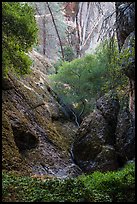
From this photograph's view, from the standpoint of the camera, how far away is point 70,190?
7.12 metres

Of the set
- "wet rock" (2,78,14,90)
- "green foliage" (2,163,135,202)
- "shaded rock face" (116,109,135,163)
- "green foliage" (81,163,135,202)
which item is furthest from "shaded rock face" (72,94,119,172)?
"green foliage" (2,163,135,202)

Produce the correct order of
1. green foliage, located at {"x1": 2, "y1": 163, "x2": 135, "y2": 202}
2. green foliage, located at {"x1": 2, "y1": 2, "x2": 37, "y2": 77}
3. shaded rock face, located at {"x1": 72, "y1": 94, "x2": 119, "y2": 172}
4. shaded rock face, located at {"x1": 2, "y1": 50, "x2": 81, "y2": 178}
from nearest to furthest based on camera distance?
green foliage, located at {"x1": 2, "y1": 163, "x2": 135, "y2": 202}
green foliage, located at {"x1": 2, "y1": 2, "x2": 37, "y2": 77}
shaded rock face, located at {"x1": 2, "y1": 50, "x2": 81, "y2": 178}
shaded rock face, located at {"x1": 72, "y1": 94, "x2": 119, "y2": 172}

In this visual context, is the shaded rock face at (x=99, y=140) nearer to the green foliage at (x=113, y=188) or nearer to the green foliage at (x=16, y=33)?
the green foliage at (x=113, y=188)

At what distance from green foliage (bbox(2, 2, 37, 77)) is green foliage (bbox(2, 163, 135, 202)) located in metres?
3.48

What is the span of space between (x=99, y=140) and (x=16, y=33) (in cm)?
689

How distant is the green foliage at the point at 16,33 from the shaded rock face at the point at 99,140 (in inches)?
207

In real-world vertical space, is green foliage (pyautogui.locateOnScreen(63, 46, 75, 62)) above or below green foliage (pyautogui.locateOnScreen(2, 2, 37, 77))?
above

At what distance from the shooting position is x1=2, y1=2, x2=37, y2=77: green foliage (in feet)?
31.0

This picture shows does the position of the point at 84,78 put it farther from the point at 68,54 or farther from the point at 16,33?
the point at 16,33

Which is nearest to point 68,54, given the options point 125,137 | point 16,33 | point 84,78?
point 84,78

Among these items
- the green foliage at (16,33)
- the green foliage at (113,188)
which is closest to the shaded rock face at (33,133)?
the green foliage at (16,33)

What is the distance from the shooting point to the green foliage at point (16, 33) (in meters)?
9.44

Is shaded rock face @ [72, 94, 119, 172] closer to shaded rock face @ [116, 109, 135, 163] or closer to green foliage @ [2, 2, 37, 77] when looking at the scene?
shaded rock face @ [116, 109, 135, 163]

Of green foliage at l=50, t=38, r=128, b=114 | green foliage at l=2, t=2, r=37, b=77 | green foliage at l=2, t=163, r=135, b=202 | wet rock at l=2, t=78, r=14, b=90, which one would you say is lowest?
green foliage at l=2, t=163, r=135, b=202
